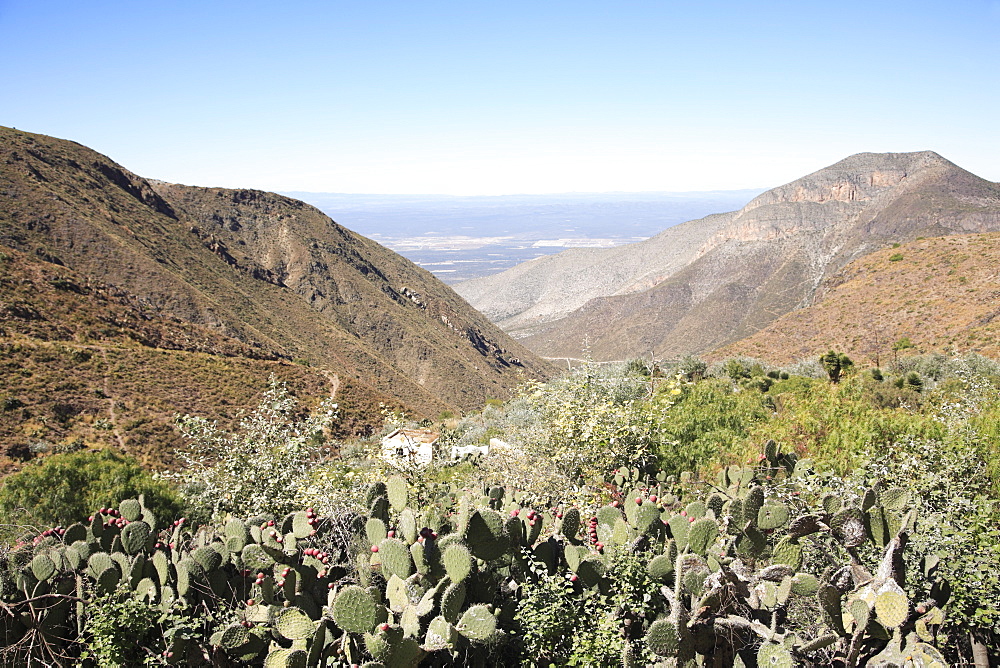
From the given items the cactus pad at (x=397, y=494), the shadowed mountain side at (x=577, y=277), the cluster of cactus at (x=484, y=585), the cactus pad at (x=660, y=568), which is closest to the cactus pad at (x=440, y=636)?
the cluster of cactus at (x=484, y=585)

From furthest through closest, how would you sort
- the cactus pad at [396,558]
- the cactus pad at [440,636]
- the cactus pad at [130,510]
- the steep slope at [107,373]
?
the steep slope at [107,373] → the cactus pad at [130,510] → the cactus pad at [396,558] → the cactus pad at [440,636]

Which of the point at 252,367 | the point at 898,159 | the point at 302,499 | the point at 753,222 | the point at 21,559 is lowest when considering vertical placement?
the point at 252,367

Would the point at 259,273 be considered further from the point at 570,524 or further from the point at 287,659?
the point at 287,659

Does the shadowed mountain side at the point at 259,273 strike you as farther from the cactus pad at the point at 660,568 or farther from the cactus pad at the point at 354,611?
the cactus pad at the point at 354,611

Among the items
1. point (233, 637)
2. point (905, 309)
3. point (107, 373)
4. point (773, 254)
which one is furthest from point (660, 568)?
point (773, 254)

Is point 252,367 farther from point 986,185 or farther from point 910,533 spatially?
point 986,185

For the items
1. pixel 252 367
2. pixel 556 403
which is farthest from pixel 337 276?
pixel 556 403
